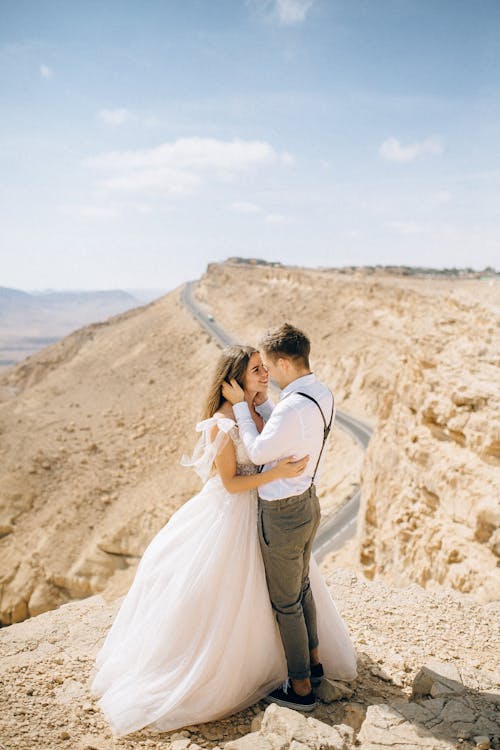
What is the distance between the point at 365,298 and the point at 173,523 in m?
31.6

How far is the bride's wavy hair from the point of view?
11.8 ft

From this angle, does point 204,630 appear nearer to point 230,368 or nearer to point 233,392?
point 233,392

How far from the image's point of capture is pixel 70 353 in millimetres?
57406

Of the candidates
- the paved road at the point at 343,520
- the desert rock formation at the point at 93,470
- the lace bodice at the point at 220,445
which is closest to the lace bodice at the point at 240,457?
the lace bodice at the point at 220,445

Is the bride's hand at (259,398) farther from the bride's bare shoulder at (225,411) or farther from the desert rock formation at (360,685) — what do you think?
the desert rock formation at (360,685)

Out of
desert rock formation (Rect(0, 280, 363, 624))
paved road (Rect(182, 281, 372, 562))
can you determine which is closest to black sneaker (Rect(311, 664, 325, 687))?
paved road (Rect(182, 281, 372, 562))

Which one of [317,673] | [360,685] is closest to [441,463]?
[360,685]

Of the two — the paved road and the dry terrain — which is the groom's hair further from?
the paved road

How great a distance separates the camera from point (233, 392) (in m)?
3.54

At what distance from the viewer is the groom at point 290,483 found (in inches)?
128

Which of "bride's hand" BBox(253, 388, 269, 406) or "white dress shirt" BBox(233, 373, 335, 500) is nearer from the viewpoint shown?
"white dress shirt" BBox(233, 373, 335, 500)

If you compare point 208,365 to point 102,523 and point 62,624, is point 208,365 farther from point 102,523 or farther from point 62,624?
point 62,624

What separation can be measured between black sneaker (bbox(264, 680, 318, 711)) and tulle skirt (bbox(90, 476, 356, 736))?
0.08m

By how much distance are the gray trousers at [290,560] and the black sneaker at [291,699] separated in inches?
6.2
